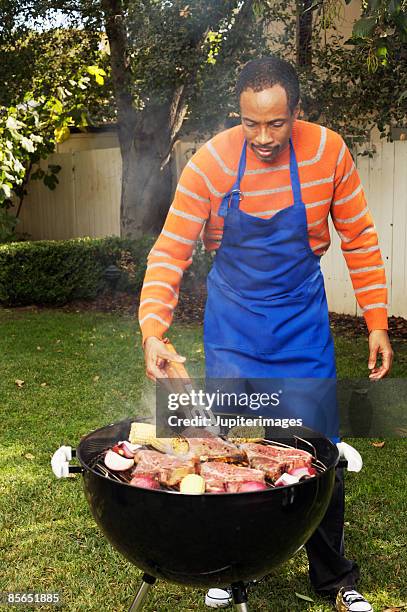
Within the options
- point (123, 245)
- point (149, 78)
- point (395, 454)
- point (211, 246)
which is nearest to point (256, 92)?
point (211, 246)

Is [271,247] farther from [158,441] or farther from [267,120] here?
[158,441]

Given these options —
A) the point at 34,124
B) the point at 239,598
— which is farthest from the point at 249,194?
the point at 34,124

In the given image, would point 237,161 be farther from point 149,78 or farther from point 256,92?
point 149,78

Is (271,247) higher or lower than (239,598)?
higher

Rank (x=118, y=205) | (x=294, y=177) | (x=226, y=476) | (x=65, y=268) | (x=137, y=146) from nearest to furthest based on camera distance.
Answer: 1. (x=226, y=476)
2. (x=294, y=177)
3. (x=65, y=268)
4. (x=137, y=146)
5. (x=118, y=205)

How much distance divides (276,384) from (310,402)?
129mm

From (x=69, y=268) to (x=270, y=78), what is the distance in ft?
20.9

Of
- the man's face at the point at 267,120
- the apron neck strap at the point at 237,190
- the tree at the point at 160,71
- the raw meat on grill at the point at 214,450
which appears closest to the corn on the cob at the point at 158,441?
the raw meat on grill at the point at 214,450

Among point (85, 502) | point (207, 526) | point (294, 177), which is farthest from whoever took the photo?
point (85, 502)

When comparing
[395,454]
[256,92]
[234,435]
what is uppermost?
[256,92]

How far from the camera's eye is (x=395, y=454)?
13.8 feet

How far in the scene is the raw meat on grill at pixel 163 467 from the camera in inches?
78.8

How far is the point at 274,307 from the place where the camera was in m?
2.52

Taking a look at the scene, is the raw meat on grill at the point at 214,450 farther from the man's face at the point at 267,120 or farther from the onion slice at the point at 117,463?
the man's face at the point at 267,120
